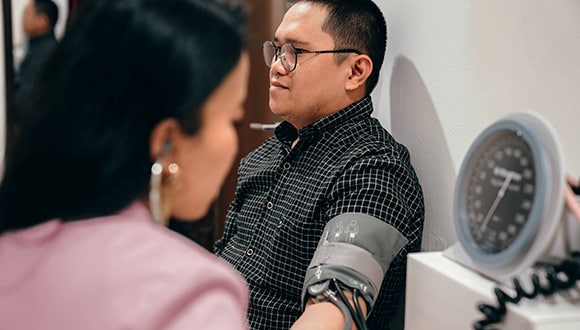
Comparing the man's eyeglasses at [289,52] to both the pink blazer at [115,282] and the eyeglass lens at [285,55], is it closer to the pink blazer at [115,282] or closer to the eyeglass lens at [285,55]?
the eyeglass lens at [285,55]

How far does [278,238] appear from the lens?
1.67 metres

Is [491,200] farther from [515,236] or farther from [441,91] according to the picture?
[441,91]

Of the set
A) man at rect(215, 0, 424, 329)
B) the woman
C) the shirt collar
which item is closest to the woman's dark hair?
the woman

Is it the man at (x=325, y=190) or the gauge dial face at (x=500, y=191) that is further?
the man at (x=325, y=190)

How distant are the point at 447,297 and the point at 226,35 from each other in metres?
0.54

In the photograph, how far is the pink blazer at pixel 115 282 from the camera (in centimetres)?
66

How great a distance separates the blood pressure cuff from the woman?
2.27 feet

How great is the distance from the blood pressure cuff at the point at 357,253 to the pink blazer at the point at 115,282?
0.70 metres

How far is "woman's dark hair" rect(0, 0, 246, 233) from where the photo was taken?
0.71 metres

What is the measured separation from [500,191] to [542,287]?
146mm

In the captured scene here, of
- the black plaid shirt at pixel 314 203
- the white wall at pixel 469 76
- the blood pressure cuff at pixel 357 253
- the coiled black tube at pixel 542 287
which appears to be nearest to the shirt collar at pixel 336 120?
the black plaid shirt at pixel 314 203

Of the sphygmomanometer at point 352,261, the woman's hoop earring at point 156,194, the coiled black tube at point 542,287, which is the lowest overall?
the sphygmomanometer at point 352,261

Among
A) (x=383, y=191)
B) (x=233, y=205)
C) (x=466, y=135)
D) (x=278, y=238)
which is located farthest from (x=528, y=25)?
(x=233, y=205)

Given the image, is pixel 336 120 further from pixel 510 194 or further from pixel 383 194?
pixel 510 194
